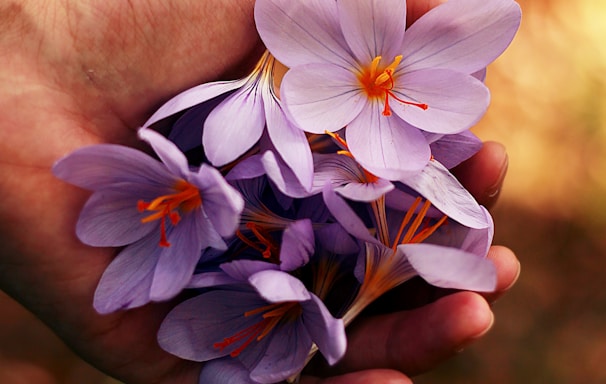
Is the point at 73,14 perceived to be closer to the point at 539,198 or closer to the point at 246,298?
the point at 246,298

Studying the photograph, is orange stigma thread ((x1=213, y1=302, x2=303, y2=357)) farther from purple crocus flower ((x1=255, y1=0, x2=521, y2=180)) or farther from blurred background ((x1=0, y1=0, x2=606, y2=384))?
blurred background ((x1=0, y1=0, x2=606, y2=384))

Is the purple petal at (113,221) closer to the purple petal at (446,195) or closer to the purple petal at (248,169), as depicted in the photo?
the purple petal at (248,169)

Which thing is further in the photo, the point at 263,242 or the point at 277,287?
the point at 263,242

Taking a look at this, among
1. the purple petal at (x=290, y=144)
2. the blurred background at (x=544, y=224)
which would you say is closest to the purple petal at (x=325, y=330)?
the purple petal at (x=290, y=144)

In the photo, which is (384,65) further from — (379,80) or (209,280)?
(209,280)

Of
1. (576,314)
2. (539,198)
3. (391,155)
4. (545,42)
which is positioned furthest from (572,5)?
(391,155)

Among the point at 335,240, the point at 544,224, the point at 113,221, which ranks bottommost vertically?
the point at 544,224

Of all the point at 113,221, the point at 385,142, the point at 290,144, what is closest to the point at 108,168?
the point at 113,221
